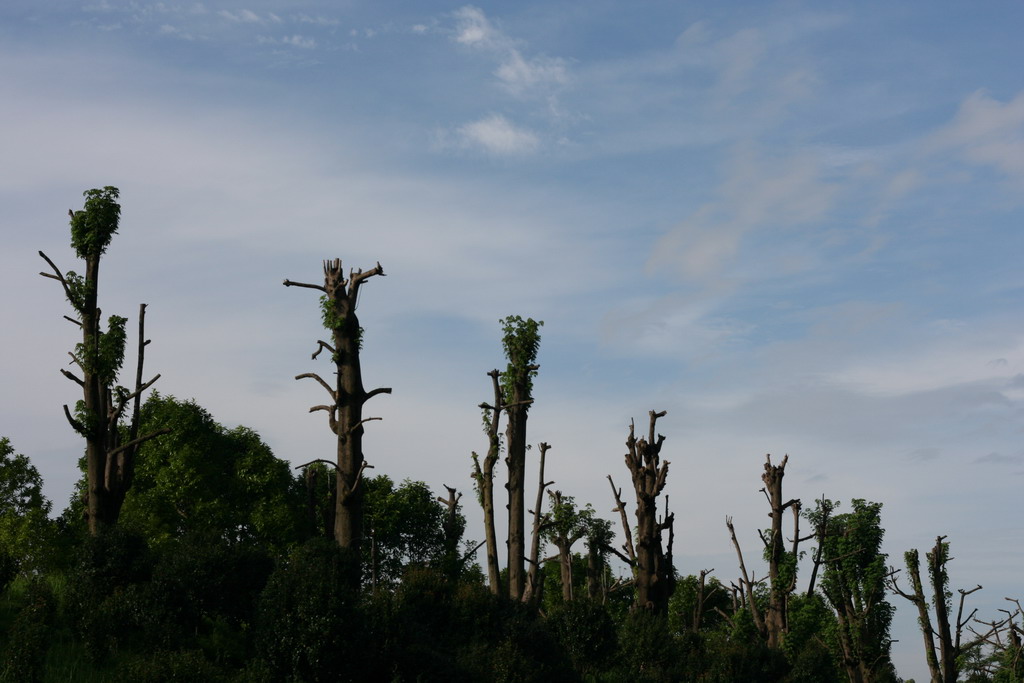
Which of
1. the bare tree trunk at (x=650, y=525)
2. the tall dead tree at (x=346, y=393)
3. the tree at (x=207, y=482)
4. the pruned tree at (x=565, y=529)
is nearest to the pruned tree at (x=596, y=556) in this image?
the pruned tree at (x=565, y=529)

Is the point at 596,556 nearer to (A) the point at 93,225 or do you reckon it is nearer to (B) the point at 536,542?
(B) the point at 536,542

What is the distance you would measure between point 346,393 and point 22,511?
25.9 metres

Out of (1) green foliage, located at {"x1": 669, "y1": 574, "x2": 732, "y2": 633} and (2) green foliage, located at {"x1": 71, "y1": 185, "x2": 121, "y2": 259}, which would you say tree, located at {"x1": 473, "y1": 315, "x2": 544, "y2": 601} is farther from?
(1) green foliage, located at {"x1": 669, "y1": 574, "x2": 732, "y2": 633}

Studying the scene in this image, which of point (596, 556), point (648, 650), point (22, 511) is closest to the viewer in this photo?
point (648, 650)

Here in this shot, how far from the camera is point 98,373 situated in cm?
2348

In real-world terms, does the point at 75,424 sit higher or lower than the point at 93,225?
lower

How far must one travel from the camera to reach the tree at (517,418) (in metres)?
31.0

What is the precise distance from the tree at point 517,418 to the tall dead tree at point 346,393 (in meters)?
9.61

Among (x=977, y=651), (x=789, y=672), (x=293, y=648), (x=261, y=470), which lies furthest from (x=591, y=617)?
(x=977, y=651)

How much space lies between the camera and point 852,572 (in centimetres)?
4834

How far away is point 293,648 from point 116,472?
293 inches

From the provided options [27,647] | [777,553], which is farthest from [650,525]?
[27,647]

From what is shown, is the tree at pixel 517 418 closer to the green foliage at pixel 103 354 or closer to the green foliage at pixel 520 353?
the green foliage at pixel 520 353

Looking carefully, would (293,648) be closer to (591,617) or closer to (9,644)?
(9,644)
